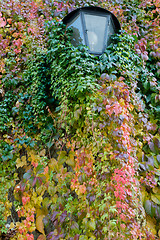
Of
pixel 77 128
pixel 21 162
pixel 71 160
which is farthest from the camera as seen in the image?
pixel 21 162

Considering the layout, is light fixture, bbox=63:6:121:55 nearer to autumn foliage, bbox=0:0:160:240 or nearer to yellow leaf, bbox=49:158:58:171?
autumn foliage, bbox=0:0:160:240

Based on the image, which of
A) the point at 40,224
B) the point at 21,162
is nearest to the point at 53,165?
the point at 21,162

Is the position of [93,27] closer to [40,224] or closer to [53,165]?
[53,165]

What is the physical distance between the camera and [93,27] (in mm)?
1947

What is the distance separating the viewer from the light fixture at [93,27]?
1.94 metres

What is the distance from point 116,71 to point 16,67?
137cm

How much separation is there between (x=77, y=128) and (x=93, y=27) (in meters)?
0.93

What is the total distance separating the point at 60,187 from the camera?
197cm

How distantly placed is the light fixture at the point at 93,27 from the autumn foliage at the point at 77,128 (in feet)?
0.27

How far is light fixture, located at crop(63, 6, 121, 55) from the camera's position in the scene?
1942 mm

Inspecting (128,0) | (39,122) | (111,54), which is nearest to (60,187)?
(39,122)

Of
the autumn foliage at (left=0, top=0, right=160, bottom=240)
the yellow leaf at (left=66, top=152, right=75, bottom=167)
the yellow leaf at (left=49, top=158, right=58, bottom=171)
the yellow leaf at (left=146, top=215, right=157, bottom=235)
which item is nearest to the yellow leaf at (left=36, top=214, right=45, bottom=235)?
the autumn foliage at (left=0, top=0, right=160, bottom=240)

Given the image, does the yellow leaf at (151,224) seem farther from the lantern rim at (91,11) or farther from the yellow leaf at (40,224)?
the lantern rim at (91,11)

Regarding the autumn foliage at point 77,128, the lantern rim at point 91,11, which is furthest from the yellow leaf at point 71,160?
the lantern rim at point 91,11
